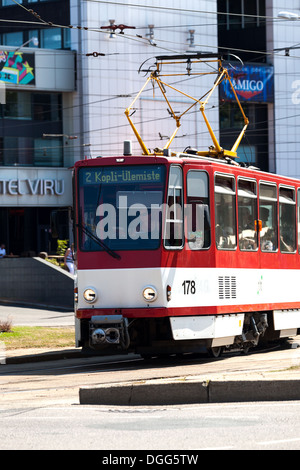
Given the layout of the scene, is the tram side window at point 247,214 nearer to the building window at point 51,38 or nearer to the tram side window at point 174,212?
the tram side window at point 174,212

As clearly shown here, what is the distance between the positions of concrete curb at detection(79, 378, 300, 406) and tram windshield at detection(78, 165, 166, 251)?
4996mm

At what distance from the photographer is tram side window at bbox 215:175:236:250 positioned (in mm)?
17281

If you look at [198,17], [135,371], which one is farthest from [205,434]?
[198,17]

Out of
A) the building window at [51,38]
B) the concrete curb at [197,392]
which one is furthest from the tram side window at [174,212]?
the building window at [51,38]

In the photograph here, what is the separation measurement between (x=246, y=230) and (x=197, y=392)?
284 inches

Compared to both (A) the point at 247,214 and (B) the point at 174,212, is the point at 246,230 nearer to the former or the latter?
(A) the point at 247,214

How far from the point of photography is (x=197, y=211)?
16.8 m

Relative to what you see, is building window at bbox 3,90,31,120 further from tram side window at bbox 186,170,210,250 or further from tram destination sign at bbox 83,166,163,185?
tram side window at bbox 186,170,210,250

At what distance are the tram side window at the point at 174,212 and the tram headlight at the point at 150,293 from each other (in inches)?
28.5

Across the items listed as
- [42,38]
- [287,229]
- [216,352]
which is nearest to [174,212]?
[216,352]

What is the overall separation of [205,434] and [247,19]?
52.3m

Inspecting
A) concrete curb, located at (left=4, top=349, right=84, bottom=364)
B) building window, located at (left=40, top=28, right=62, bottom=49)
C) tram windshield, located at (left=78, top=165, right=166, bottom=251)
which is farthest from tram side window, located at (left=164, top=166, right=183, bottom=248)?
building window, located at (left=40, top=28, right=62, bottom=49)

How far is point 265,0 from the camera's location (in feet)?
190

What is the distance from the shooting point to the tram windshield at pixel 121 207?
16.4m
